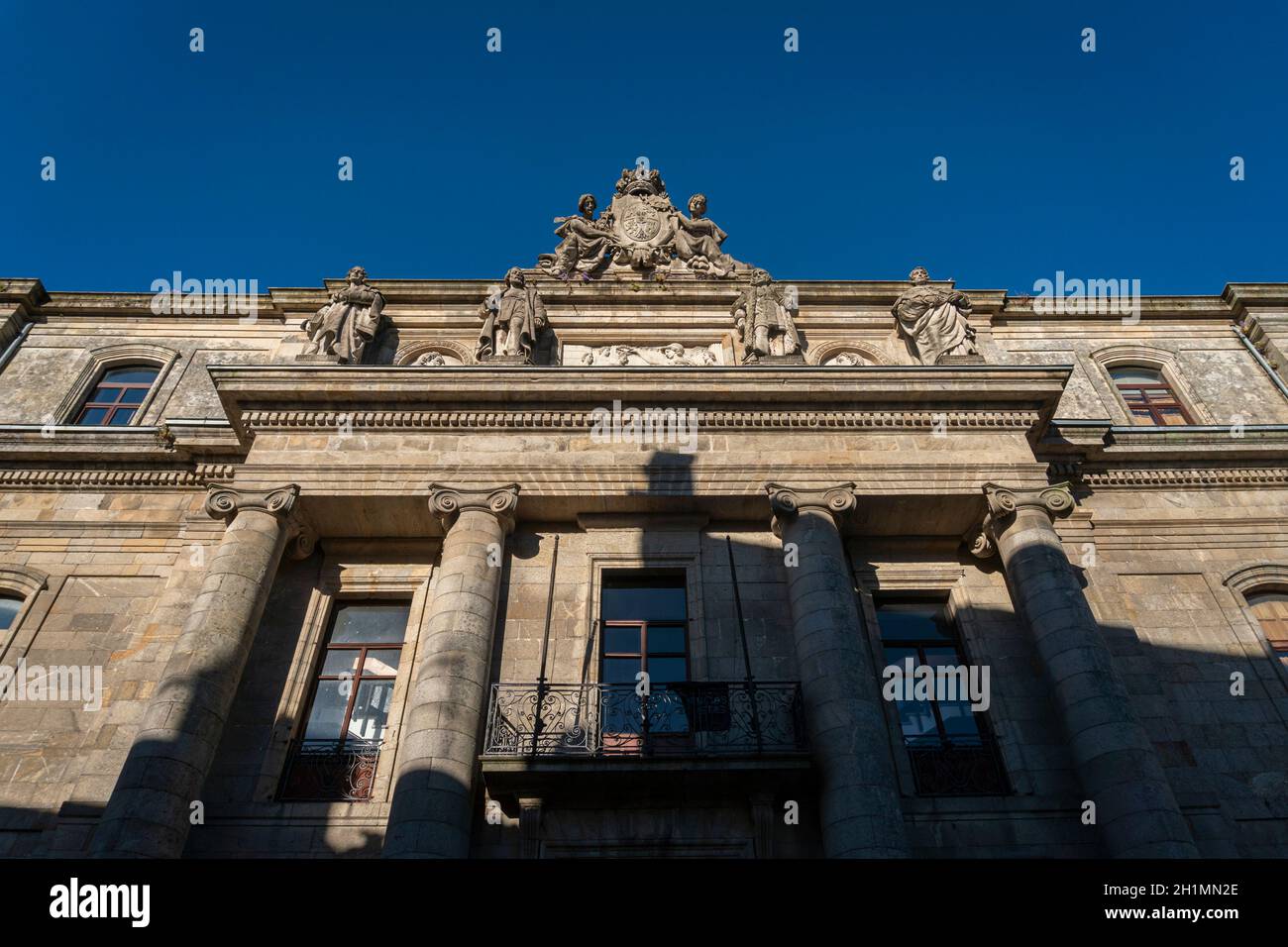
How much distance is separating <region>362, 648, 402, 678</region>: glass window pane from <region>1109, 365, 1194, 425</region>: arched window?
1498 cm

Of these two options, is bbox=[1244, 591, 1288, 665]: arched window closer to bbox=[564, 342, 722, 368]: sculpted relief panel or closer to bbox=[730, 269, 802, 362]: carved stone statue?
bbox=[730, 269, 802, 362]: carved stone statue

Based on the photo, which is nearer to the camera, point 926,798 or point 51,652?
point 926,798

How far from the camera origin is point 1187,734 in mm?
13086

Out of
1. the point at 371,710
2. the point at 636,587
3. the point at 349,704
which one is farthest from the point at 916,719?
the point at 349,704

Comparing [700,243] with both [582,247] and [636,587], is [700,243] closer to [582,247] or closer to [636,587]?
[582,247]

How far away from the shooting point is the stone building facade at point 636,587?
11.4 m

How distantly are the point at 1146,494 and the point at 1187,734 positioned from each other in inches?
187

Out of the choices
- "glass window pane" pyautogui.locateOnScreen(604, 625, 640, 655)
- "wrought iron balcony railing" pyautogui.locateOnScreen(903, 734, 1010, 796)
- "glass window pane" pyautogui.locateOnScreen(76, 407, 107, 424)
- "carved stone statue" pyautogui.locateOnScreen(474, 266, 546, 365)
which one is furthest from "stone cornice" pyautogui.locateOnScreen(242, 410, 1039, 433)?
"glass window pane" pyautogui.locateOnScreen(76, 407, 107, 424)

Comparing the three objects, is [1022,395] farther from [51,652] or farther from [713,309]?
[51,652]

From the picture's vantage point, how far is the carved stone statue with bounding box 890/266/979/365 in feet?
55.9

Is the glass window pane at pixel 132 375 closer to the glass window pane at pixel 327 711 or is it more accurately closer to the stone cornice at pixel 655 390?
the stone cornice at pixel 655 390

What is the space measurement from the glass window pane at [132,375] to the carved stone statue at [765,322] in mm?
12456

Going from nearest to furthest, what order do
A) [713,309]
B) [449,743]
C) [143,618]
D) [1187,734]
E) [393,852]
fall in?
[393,852]
[449,743]
[1187,734]
[143,618]
[713,309]
